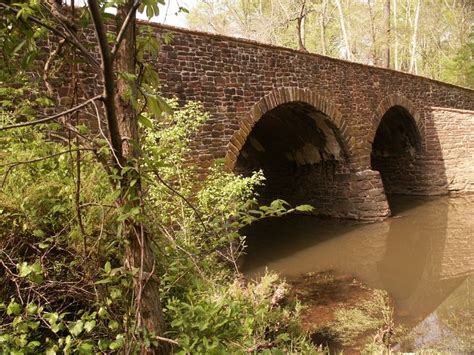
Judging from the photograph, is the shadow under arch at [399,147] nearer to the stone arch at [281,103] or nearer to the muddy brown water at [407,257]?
the muddy brown water at [407,257]

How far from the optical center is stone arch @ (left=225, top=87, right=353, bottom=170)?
268 inches

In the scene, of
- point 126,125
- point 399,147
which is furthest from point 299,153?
point 126,125

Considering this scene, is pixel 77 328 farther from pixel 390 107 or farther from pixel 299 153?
pixel 390 107

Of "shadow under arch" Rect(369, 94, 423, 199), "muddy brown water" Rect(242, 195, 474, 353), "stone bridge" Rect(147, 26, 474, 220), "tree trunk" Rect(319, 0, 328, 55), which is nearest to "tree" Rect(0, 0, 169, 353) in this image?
"muddy brown water" Rect(242, 195, 474, 353)

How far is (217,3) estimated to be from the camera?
21094 mm

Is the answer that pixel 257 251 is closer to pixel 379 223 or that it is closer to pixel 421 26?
pixel 379 223

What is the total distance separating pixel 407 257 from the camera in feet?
23.2

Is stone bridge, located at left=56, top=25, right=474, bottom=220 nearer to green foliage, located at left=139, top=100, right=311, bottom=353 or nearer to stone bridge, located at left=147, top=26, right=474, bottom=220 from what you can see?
stone bridge, located at left=147, top=26, right=474, bottom=220

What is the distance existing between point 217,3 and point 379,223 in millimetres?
16608

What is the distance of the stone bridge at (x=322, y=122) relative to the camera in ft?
21.2

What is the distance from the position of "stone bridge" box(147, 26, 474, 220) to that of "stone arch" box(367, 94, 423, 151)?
0.03 meters

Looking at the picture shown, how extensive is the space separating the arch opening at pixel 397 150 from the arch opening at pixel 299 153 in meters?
3.46

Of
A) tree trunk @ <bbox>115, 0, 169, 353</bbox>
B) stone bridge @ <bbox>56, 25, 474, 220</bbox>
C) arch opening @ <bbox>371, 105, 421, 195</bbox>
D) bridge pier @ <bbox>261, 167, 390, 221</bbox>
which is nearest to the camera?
tree trunk @ <bbox>115, 0, 169, 353</bbox>

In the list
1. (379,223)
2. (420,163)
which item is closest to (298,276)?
(379,223)
